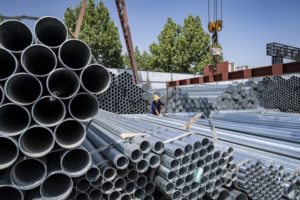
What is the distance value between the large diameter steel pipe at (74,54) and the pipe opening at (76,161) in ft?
2.64

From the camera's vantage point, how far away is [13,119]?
2.48 metres

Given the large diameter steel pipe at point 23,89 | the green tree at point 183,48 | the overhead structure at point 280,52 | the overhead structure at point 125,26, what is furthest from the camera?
the overhead structure at point 280,52

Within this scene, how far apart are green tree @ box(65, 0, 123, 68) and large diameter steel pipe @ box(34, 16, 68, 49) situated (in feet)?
68.9

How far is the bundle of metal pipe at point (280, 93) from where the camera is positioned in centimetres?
1194

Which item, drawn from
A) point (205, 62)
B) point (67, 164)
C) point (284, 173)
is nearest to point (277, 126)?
point (284, 173)

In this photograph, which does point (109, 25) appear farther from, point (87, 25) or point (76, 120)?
point (76, 120)

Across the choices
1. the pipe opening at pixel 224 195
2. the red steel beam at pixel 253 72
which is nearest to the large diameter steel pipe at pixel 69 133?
the pipe opening at pixel 224 195

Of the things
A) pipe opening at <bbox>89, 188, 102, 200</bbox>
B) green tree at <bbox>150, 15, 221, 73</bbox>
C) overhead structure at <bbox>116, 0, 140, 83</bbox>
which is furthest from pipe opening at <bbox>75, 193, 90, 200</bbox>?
green tree at <bbox>150, 15, 221, 73</bbox>

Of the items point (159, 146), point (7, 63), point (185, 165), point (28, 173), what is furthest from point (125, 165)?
point (7, 63)

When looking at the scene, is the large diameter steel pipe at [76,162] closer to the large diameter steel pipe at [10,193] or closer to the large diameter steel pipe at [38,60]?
the large diameter steel pipe at [10,193]

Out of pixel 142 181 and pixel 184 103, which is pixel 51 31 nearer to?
pixel 142 181

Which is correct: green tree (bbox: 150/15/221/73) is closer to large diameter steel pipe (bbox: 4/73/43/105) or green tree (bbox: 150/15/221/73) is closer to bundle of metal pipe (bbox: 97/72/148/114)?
bundle of metal pipe (bbox: 97/72/148/114)

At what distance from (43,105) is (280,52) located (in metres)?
53.9

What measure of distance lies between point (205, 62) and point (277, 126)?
23.0 m
